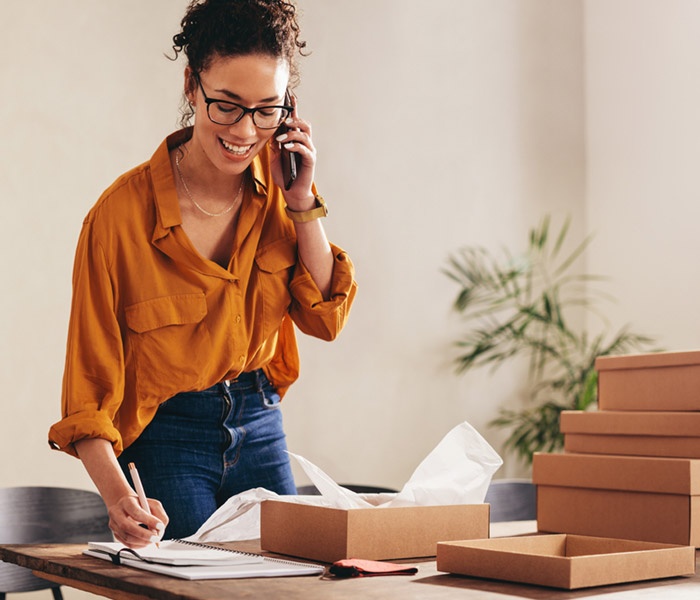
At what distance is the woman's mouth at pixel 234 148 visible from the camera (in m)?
1.57

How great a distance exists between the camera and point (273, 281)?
67.8 inches

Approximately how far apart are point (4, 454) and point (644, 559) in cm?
237

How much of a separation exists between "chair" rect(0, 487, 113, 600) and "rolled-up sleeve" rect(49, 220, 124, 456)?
812mm

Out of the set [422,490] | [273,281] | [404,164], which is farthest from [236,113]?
[404,164]

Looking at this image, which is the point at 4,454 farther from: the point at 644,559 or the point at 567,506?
the point at 644,559

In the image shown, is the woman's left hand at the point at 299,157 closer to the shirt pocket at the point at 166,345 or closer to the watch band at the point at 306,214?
the watch band at the point at 306,214

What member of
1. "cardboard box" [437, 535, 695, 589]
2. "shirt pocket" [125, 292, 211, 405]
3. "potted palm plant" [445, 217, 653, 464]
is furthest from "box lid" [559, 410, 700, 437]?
"potted palm plant" [445, 217, 653, 464]

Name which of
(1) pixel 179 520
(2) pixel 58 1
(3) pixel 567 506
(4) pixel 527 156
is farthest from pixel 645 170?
(1) pixel 179 520

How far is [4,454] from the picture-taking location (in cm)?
293

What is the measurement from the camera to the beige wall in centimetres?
305

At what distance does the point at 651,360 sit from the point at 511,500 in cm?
96

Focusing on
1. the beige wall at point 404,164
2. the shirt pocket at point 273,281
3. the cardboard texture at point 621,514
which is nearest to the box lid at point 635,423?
the cardboard texture at point 621,514

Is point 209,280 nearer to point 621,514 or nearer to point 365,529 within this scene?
point 365,529

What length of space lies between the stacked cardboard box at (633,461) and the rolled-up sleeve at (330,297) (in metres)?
0.45
